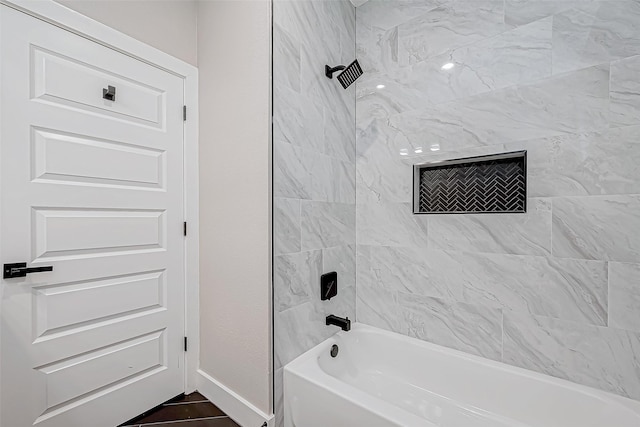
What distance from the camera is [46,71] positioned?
138 centimetres

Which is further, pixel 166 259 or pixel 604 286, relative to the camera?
pixel 166 259

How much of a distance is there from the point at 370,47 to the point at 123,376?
2613 mm

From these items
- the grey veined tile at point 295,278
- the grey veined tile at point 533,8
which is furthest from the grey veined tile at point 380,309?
the grey veined tile at point 533,8

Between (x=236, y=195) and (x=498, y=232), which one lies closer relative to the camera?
(x=498, y=232)

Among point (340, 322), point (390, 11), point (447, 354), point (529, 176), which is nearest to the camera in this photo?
point (529, 176)

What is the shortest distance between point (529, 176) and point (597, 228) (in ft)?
1.20

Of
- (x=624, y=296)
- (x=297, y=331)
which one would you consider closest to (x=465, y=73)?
(x=624, y=296)

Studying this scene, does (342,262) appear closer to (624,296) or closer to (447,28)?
(624,296)

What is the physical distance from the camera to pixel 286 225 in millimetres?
1609

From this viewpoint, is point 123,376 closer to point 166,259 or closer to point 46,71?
point 166,259

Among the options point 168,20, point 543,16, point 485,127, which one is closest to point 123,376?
point 168,20

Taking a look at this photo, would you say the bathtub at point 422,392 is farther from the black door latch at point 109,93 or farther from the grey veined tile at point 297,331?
the black door latch at point 109,93

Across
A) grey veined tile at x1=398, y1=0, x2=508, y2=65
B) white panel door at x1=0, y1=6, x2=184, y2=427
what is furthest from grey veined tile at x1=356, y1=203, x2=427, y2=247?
white panel door at x1=0, y1=6, x2=184, y2=427

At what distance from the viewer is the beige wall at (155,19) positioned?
1545 mm
